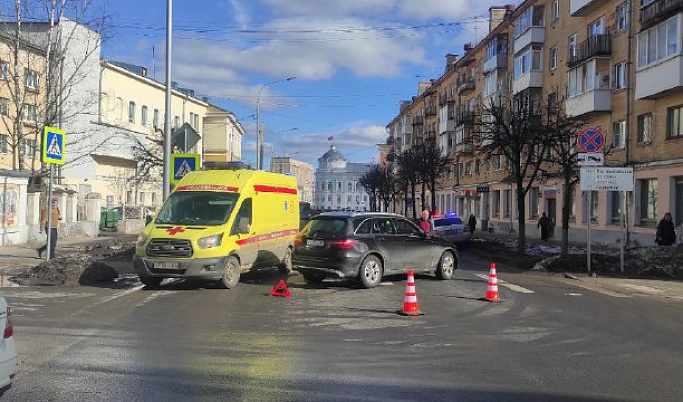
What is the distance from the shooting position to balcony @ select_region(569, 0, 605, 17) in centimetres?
3071

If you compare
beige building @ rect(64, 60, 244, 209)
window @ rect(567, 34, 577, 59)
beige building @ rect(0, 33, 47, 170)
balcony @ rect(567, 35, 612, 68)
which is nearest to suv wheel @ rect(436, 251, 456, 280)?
balcony @ rect(567, 35, 612, 68)

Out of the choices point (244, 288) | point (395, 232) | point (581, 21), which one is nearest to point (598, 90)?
point (581, 21)

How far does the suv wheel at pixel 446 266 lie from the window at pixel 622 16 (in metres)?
20.4

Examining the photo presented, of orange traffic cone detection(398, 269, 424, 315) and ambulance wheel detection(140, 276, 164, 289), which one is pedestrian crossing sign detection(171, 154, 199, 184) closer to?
ambulance wheel detection(140, 276, 164, 289)

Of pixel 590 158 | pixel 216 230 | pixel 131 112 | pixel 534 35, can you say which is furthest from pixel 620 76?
pixel 131 112

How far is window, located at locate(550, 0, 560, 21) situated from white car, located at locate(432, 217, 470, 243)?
672 inches

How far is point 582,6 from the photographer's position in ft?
→ 103

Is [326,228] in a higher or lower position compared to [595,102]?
lower

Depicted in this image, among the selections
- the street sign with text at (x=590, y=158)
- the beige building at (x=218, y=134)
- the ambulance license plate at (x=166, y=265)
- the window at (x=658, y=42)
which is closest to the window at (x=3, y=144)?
the beige building at (x=218, y=134)

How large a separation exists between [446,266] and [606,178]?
17.1 feet

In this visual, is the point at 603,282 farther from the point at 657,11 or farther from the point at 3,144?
the point at 3,144

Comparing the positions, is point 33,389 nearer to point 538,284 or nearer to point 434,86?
point 538,284

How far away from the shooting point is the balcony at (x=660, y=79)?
23.1 m

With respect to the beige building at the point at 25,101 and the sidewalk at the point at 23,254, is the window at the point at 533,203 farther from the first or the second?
the beige building at the point at 25,101
